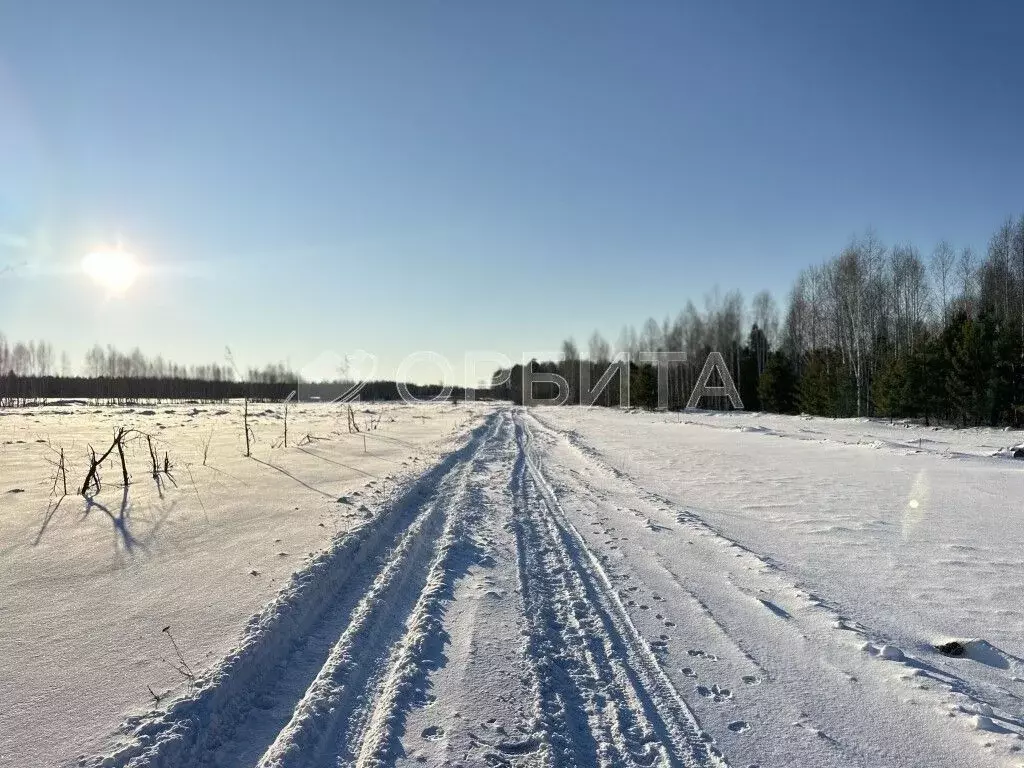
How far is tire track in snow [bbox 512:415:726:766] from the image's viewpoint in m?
2.67

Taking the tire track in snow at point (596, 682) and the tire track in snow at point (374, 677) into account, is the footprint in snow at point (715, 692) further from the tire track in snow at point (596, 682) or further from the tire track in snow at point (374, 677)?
the tire track in snow at point (374, 677)

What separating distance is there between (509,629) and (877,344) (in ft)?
133

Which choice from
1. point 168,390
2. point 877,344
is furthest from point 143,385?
point 877,344

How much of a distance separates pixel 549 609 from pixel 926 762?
8.03ft

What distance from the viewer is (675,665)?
3510 mm

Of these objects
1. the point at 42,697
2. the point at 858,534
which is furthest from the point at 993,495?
the point at 42,697

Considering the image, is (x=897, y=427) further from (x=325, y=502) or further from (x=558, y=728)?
(x=558, y=728)

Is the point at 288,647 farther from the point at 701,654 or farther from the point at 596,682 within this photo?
the point at 701,654

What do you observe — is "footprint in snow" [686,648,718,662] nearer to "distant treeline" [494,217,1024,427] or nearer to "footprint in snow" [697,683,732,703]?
"footprint in snow" [697,683,732,703]

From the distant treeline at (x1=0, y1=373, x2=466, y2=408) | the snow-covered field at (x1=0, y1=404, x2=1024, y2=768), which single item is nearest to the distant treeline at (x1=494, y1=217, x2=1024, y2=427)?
the snow-covered field at (x1=0, y1=404, x2=1024, y2=768)

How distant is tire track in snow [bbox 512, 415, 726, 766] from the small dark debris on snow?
6.79 ft

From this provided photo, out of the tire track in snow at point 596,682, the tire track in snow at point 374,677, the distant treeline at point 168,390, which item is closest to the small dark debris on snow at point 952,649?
the tire track in snow at point 596,682

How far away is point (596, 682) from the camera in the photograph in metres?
3.27

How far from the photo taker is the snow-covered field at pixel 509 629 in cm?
278
